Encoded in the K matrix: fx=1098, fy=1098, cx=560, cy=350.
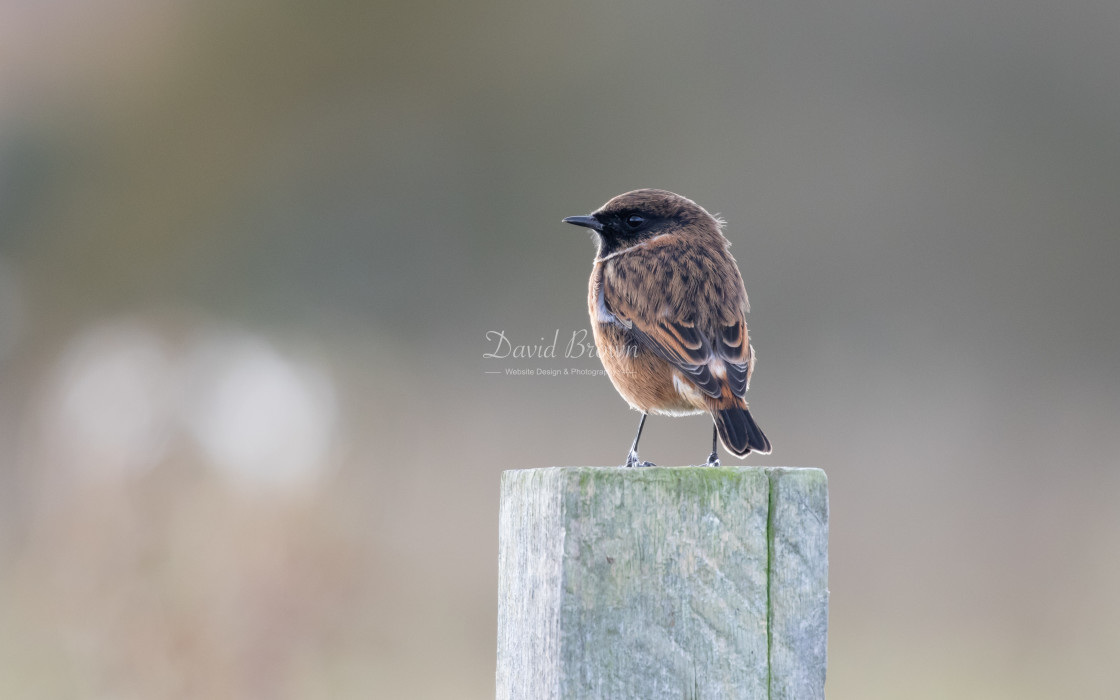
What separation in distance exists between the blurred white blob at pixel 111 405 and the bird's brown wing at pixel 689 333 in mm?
3179

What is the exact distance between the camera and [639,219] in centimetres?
445

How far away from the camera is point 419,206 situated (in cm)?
1141

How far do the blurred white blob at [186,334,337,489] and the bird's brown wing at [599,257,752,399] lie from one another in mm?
3004

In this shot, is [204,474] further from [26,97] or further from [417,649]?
[26,97]

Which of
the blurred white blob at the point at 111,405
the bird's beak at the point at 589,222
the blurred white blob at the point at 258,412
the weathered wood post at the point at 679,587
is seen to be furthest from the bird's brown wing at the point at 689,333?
the blurred white blob at the point at 111,405

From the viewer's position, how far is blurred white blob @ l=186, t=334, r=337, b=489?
618 cm

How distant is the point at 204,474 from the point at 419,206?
19.4 feet

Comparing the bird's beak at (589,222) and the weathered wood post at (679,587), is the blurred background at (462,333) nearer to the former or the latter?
the bird's beak at (589,222)

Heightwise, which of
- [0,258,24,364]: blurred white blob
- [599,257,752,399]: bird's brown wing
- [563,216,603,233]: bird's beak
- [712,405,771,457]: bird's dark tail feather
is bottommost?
[712,405,771,457]: bird's dark tail feather

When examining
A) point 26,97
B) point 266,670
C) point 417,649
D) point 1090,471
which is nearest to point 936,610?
point 1090,471

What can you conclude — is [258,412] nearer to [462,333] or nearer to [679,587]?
[462,333]

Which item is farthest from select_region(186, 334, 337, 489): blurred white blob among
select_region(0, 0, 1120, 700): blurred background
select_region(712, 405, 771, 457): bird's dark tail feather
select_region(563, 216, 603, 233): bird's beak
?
select_region(712, 405, 771, 457): bird's dark tail feather

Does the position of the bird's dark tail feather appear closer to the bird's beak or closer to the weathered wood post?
the bird's beak

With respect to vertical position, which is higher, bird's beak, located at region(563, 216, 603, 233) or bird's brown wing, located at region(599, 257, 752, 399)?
bird's beak, located at region(563, 216, 603, 233)
